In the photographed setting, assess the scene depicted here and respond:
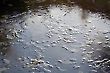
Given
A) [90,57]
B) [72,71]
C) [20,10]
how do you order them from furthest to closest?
[20,10] < [90,57] < [72,71]

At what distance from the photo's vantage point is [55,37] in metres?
4.72

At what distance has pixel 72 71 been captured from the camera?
396cm

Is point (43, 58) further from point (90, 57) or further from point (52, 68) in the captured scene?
point (90, 57)

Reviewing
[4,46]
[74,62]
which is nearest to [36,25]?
[4,46]

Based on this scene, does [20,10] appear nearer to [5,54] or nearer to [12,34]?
[12,34]

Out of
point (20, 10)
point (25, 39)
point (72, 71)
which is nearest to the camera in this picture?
point (72, 71)

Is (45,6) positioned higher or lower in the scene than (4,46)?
higher

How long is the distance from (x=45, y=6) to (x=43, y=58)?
1.83 meters

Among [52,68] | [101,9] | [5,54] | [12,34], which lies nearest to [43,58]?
[52,68]

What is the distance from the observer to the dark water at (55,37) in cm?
405

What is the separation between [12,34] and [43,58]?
2.92 ft

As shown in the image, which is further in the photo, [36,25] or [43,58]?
[36,25]

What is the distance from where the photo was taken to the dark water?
13.3ft

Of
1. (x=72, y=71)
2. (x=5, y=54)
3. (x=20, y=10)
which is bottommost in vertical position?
(x=72, y=71)
